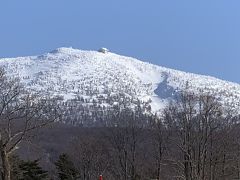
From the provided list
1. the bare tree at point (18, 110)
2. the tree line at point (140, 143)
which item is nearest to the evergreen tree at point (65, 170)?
the tree line at point (140, 143)

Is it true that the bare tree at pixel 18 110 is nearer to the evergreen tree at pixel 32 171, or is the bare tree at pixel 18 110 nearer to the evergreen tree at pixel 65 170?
the evergreen tree at pixel 32 171

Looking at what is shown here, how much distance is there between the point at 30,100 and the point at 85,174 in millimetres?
36140

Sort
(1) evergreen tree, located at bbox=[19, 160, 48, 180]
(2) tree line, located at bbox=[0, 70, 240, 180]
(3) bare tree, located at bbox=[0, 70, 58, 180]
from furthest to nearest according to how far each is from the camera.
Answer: (1) evergreen tree, located at bbox=[19, 160, 48, 180] → (2) tree line, located at bbox=[0, 70, 240, 180] → (3) bare tree, located at bbox=[0, 70, 58, 180]

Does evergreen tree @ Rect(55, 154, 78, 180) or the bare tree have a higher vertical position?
the bare tree

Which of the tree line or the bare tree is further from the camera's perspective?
the tree line

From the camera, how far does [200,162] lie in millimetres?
47688

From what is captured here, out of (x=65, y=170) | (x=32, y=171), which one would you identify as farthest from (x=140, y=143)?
(x=32, y=171)

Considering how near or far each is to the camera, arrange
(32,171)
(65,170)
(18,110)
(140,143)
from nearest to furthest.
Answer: (18,110)
(32,171)
(65,170)
(140,143)

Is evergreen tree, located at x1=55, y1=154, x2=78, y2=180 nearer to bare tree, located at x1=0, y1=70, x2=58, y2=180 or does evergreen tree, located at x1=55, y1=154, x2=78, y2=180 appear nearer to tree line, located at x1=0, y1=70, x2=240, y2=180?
tree line, located at x1=0, y1=70, x2=240, y2=180

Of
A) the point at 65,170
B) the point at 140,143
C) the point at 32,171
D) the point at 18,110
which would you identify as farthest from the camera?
the point at 140,143

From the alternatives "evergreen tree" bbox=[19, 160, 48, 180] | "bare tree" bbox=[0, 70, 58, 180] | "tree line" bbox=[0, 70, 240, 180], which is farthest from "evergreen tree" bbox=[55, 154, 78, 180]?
"bare tree" bbox=[0, 70, 58, 180]

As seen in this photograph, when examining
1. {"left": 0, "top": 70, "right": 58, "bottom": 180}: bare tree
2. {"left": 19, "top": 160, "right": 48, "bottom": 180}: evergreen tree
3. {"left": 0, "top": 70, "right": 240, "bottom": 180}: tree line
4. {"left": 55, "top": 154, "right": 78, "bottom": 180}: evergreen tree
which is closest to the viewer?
{"left": 0, "top": 70, "right": 58, "bottom": 180}: bare tree

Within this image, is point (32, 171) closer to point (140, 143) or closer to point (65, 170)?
point (65, 170)

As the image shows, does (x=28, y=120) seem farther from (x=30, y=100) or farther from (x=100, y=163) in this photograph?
(x=100, y=163)
